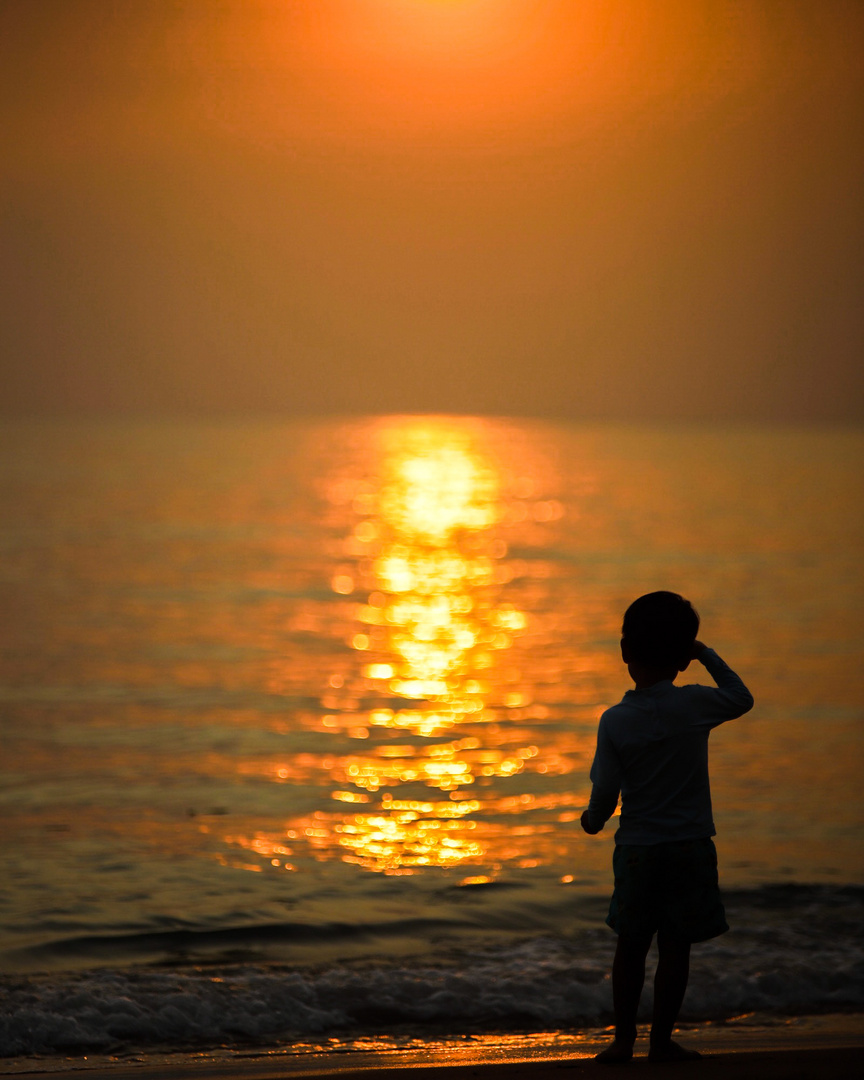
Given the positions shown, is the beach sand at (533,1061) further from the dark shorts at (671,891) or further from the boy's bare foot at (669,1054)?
the dark shorts at (671,891)

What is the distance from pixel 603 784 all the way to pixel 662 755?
218 millimetres

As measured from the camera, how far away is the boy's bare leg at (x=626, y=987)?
436cm

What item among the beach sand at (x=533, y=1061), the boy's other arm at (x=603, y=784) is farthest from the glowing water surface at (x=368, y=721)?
the boy's other arm at (x=603, y=784)

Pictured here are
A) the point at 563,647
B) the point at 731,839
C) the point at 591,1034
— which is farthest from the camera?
the point at 563,647

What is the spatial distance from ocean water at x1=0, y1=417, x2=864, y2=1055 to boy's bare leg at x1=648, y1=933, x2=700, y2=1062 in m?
2.07

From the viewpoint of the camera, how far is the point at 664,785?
14.1 feet

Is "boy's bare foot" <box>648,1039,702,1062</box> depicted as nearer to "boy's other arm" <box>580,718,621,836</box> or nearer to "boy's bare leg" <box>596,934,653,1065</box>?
"boy's bare leg" <box>596,934,653,1065</box>

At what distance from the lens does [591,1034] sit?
248 inches

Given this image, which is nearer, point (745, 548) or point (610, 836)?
point (610, 836)

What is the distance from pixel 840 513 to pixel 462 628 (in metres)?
33.3

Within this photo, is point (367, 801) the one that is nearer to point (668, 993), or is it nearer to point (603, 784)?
point (668, 993)

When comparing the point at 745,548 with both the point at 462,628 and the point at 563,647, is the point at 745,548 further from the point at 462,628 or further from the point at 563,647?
the point at 563,647

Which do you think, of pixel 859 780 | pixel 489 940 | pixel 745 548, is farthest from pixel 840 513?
pixel 489 940

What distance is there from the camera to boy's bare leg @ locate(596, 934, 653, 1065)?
14.3ft
